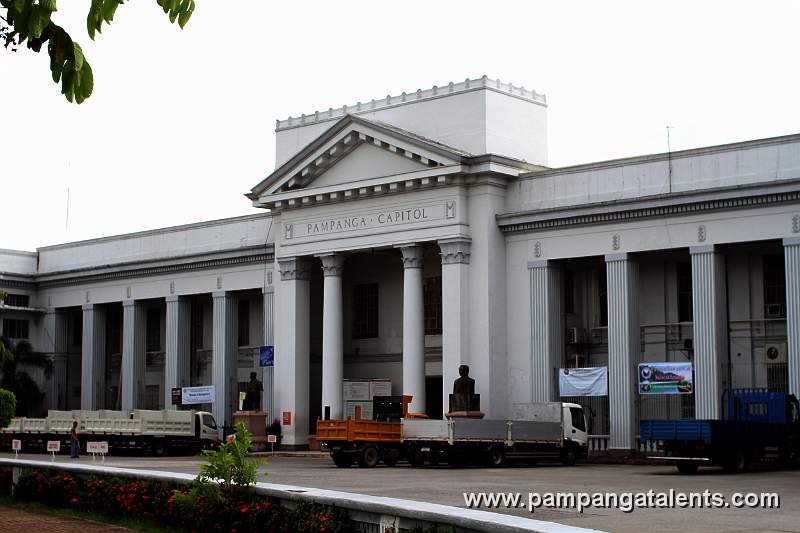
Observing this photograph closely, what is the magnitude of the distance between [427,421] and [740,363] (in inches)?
446

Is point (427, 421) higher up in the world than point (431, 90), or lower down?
lower down

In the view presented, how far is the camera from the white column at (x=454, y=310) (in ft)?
143

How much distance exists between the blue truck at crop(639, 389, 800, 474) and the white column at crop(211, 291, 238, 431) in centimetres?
2483

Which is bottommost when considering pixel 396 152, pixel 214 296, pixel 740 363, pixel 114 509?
pixel 114 509

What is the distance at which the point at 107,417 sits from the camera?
161 feet

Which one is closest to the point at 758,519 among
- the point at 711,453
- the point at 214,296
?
the point at 711,453

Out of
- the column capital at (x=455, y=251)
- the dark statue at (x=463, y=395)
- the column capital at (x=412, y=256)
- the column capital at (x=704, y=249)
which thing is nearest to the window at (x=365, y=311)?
the column capital at (x=412, y=256)

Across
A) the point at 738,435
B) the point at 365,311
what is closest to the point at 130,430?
the point at 365,311

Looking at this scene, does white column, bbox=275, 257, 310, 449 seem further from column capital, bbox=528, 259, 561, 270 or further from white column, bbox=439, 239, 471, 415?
column capital, bbox=528, 259, 561, 270

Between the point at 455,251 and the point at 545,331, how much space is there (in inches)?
173

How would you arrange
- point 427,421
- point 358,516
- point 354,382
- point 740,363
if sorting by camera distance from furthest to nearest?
1. point 354,382
2. point 740,363
3. point 427,421
4. point 358,516

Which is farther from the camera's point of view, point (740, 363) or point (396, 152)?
point (396, 152)

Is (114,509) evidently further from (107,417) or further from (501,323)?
(107,417)

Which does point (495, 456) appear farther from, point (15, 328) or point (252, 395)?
point (15, 328)
